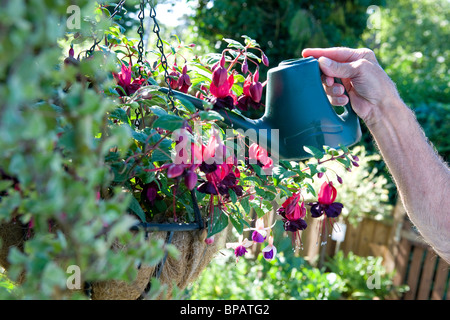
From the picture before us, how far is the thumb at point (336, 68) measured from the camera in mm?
898

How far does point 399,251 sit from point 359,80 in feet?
8.78

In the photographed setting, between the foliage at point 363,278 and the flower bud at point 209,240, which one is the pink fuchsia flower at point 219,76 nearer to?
the flower bud at point 209,240

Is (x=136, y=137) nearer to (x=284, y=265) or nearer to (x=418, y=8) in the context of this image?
(x=284, y=265)

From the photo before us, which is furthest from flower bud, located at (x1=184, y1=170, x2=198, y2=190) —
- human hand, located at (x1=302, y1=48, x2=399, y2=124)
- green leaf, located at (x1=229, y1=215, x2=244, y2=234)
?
human hand, located at (x1=302, y1=48, x2=399, y2=124)

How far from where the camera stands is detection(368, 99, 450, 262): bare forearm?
3.67 feet

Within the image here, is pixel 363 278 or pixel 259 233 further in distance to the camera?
pixel 363 278

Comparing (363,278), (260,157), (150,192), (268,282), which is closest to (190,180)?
(150,192)

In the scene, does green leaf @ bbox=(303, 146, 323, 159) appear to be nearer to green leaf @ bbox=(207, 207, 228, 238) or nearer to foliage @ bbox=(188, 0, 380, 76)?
green leaf @ bbox=(207, 207, 228, 238)

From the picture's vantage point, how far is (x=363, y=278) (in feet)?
10.8

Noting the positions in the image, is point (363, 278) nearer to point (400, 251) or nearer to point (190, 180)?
point (400, 251)

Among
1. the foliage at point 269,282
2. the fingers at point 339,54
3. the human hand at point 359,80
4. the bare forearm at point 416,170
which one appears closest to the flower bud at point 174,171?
the human hand at point 359,80

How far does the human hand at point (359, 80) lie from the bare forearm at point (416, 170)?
0.02m

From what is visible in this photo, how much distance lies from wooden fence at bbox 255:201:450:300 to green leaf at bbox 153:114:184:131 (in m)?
2.50
